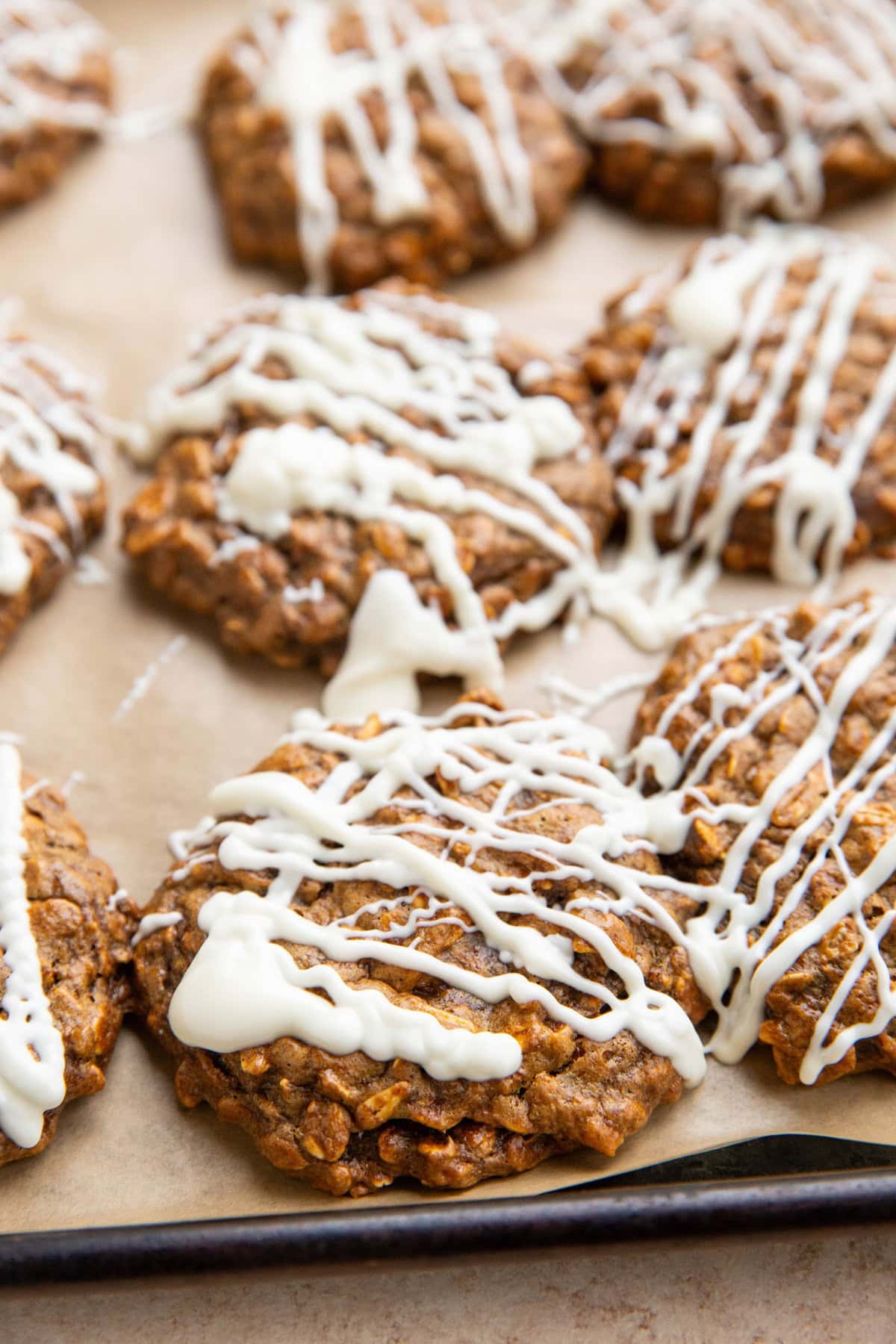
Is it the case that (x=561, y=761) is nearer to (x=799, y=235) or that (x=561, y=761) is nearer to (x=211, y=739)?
(x=211, y=739)

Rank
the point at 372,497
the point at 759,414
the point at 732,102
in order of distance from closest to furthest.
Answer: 1. the point at 372,497
2. the point at 759,414
3. the point at 732,102

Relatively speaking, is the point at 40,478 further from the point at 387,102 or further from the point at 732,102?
the point at 732,102

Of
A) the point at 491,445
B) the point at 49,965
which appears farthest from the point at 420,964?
the point at 491,445

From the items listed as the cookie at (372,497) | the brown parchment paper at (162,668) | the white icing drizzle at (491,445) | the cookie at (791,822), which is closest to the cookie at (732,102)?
the brown parchment paper at (162,668)

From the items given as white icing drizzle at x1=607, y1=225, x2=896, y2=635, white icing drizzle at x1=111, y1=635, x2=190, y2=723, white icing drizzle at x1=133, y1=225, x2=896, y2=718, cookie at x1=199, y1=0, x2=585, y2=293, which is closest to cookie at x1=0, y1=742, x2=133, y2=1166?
white icing drizzle at x1=111, y1=635, x2=190, y2=723

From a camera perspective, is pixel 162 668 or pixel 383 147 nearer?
pixel 162 668

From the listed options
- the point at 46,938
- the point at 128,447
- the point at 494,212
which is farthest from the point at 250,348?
the point at 46,938

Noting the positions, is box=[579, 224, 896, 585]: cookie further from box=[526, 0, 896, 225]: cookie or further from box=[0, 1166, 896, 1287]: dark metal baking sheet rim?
box=[0, 1166, 896, 1287]: dark metal baking sheet rim
